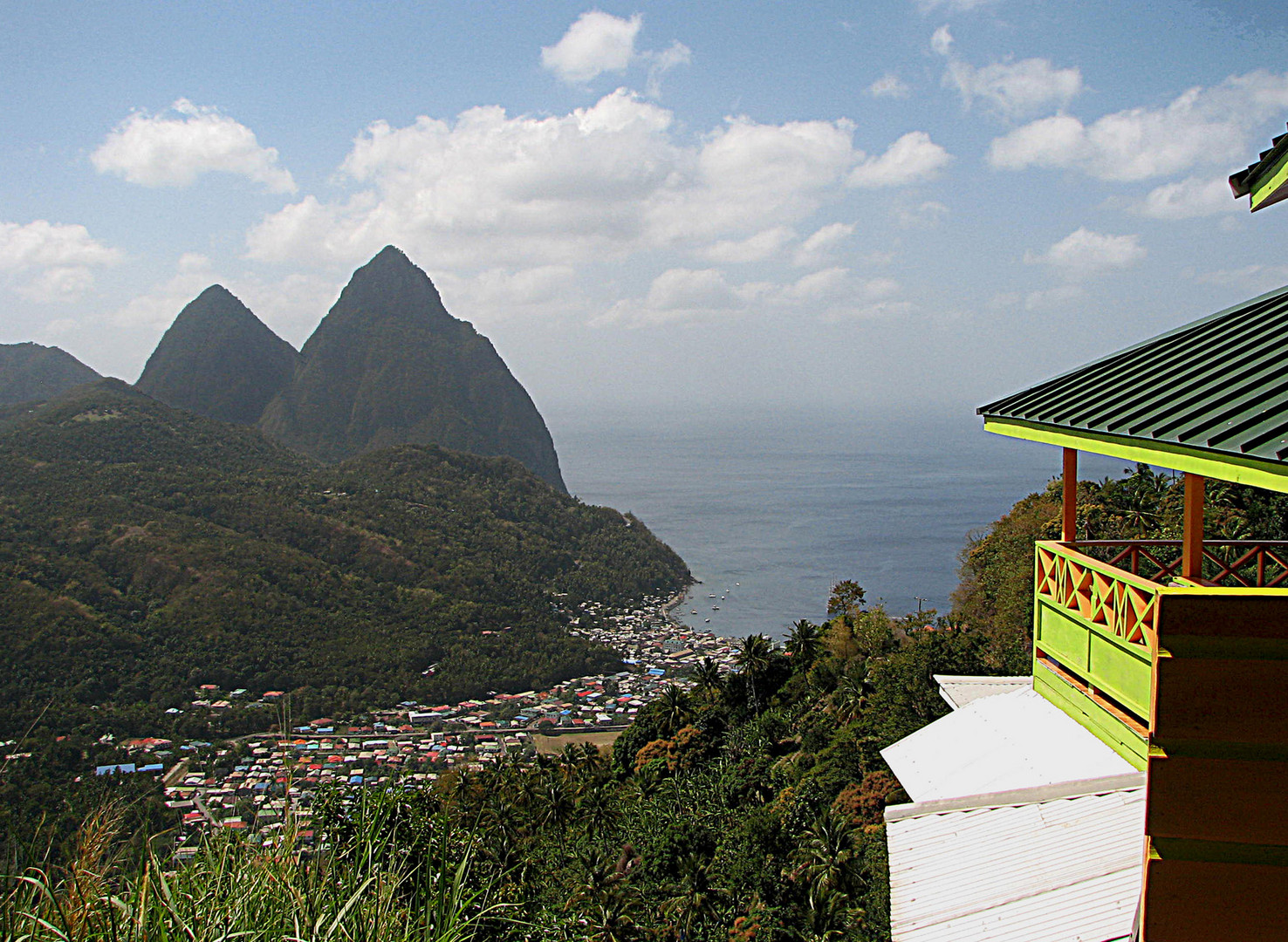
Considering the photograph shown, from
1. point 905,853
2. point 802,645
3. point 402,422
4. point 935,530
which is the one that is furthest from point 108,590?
point 402,422

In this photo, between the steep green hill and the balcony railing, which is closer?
the balcony railing

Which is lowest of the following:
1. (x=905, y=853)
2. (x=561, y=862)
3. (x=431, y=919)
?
(x=561, y=862)

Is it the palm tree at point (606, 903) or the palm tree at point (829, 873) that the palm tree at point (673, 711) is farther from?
the palm tree at point (829, 873)

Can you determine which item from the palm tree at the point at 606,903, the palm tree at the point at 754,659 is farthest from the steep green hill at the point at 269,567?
the palm tree at the point at 606,903

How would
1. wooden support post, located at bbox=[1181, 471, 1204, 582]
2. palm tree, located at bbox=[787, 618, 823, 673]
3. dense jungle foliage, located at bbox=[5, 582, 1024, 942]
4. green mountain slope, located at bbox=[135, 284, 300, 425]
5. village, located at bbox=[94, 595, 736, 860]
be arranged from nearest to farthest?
dense jungle foliage, located at bbox=[5, 582, 1024, 942], wooden support post, located at bbox=[1181, 471, 1204, 582], palm tree, located at bbox=[787, 618, 823, 673], village, located at bbox=[94, 595, 736, 860], green mountain slope, located at bbox=[135, 284, 300, 425]

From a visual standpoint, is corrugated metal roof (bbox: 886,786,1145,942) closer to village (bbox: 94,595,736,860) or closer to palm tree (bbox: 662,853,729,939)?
palm tree (bbox: 662,853,729,939)

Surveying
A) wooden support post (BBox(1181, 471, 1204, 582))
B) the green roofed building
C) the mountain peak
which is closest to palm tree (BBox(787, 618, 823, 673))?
wooden support post (BBox(1181, 471, 1204, 582))

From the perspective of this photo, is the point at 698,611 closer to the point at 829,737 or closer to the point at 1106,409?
the point at 829,737
